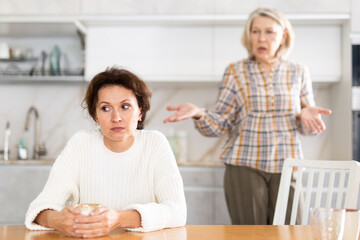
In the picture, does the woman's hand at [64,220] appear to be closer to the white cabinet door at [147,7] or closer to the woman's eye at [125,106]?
the woman's eye at [125,106]

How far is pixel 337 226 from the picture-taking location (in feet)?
3.53

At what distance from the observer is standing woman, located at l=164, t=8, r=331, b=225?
7.86ft

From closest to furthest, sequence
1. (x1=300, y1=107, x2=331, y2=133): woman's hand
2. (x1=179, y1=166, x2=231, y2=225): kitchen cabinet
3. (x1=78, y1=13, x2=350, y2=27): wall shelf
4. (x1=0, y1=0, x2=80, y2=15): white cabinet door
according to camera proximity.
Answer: (x1=300, y1=107, x2=331, y2=133): woman's hand, (x1=179, y1=166, x2=231, y2=225): kitchen cabinet, (x1=78, y1=13, x2=350, y2=27): wall shelf, (x1=0, y1=0, x2=80, y2=15): white cabinet door

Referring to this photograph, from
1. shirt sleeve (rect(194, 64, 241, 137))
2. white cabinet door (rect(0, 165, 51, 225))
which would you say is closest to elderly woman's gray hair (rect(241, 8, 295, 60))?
shirt sleeve (rect(194, 64, 241, 137))

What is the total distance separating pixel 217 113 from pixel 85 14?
4.47 feet

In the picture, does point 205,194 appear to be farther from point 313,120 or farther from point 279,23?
point 279,23

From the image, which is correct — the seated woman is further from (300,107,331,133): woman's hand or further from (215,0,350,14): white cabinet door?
(215,0,350,14): white cabinet door

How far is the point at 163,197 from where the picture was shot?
1.58 metres

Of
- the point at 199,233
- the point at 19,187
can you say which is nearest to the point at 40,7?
the point at 19,187

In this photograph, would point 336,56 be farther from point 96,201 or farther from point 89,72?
point 96,201

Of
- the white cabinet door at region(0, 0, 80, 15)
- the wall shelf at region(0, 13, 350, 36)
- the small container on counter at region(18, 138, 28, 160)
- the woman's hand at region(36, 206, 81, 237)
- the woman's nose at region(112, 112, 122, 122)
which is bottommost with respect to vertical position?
the woman's hand at region(36, 206, 81, 237)

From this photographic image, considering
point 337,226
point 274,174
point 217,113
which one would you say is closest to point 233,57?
point 217,113

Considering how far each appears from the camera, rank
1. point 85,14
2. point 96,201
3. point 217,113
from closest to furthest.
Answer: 1. point 96,201
2. point 217,113
3. point 85,14

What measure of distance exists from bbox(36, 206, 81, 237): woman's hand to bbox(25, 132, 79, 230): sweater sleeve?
0.17 feet
